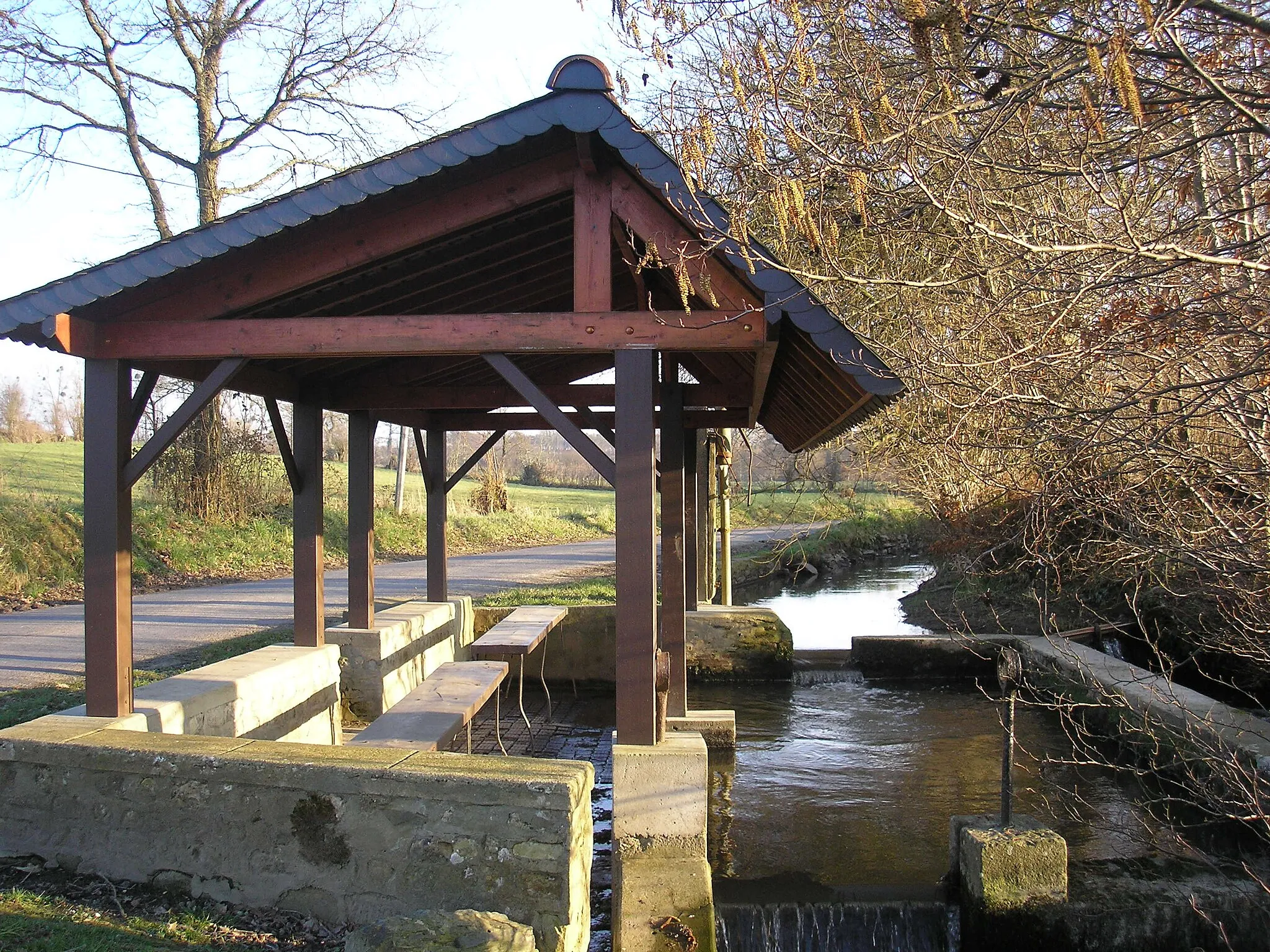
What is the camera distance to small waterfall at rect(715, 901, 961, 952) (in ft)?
16.7

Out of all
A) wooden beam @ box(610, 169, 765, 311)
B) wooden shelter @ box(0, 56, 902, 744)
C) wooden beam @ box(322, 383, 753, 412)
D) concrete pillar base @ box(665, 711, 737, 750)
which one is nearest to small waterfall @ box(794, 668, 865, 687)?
concrete pillar base @ box(665, 711, 737, 750)

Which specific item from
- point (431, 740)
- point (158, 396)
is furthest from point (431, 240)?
point (158, 396)

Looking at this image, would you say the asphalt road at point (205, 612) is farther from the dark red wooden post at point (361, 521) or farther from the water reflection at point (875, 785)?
the water reflection at point (875, 785)

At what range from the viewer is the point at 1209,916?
461 cm

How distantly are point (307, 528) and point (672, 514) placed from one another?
2.64m

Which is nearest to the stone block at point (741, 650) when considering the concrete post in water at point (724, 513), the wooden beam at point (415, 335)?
the concrete post in water at point (724, 513)

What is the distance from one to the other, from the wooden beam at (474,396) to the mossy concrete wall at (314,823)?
143 inches

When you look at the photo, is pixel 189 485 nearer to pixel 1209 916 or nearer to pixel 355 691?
pixel 355 691

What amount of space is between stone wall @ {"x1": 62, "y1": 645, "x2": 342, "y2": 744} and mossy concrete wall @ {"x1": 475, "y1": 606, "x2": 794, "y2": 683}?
12.1 ft

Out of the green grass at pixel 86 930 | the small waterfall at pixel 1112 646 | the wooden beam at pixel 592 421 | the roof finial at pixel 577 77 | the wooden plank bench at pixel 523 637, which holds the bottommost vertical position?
the small waterfall at pixel 1112 646

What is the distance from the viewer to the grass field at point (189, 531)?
13.4 meters

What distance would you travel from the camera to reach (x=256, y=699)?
6.16m

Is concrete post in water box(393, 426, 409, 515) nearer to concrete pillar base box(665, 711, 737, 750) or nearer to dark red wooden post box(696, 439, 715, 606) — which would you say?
dark red wooden post box(696, 439, 715, 606)

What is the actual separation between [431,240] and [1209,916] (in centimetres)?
490
